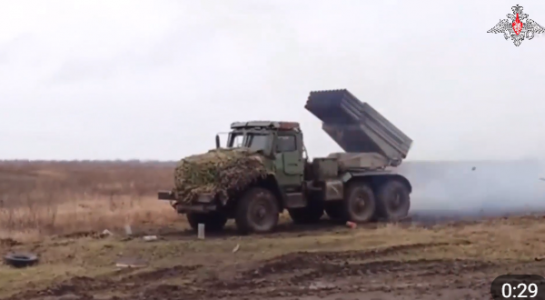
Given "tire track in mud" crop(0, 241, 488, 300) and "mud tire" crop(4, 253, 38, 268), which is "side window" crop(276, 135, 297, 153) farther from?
"mud tire" crop(4, 253, 38, 268)

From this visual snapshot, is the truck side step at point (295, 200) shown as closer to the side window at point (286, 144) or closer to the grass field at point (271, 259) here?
the grass field at point (271, 259)

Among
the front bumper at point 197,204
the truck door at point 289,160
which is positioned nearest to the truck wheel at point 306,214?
the truck door at point 289,160

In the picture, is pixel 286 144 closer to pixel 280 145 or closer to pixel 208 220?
pixel 280 145

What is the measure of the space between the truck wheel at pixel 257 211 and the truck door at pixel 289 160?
61cm

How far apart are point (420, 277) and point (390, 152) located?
336 inches

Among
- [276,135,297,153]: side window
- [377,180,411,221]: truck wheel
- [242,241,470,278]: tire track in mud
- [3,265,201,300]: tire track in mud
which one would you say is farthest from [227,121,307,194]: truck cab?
[3,265,201,300]: tire track in mud

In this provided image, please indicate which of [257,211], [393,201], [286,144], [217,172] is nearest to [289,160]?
[286,144]

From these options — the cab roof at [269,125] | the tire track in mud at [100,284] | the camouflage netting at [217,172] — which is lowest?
the tire track in mud at [100,284]

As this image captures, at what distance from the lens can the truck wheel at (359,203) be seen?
1830 centimetres

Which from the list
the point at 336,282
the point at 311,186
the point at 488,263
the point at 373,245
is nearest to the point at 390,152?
the point at 311,186

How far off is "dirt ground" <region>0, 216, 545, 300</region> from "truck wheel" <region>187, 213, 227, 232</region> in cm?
101

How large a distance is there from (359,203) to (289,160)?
2524 mm

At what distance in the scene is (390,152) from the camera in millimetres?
19094

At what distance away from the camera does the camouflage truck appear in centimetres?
1592
